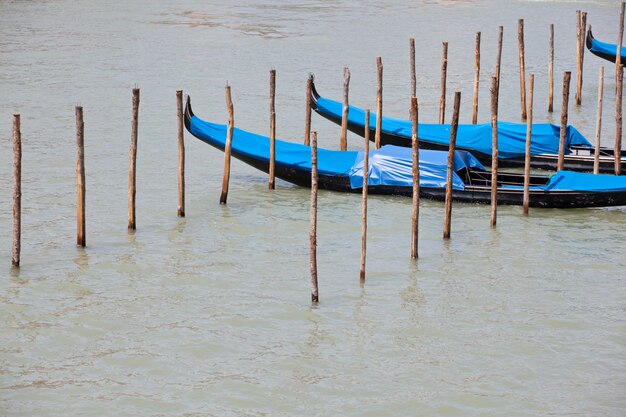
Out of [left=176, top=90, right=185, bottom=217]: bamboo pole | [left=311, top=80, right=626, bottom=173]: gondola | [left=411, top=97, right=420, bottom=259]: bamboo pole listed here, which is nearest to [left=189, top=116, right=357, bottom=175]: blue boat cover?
[left=176, top=90, right=185, bottom=217]: bamboo pole

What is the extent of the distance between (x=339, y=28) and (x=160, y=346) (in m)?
20.9

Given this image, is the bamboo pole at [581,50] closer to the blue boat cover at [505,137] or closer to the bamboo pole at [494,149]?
the blue boat cover at [505,137]

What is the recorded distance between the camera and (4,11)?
30141 mm

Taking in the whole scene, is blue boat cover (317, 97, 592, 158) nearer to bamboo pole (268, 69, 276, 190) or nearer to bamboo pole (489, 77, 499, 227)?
bamboo pole (268, 69, 276, 190)

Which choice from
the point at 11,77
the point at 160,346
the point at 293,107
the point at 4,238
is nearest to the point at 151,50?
the point at 11,77

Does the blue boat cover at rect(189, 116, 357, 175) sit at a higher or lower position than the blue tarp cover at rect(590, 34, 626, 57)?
lower

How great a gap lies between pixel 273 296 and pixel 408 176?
10.5 feet

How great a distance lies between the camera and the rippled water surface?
26.0 ft

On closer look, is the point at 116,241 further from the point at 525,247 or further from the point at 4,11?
the point at 4,11

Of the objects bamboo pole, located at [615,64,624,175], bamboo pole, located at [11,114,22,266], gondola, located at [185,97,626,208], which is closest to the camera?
bamboo pole, located at [11,114,22,266]

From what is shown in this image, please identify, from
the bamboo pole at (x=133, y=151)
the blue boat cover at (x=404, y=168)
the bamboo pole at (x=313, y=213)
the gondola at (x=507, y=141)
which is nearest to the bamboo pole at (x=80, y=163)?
the bamboo pole at (x=133, y=151)

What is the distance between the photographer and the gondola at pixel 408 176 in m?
11.8

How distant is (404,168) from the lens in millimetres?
12273

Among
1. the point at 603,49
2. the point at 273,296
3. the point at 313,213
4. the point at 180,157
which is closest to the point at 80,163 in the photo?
the point at 180,157
